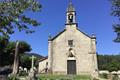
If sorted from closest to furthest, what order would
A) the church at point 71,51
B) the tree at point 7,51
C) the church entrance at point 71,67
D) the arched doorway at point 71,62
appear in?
the church at point 71,51, the church entrance at point 71,67, the arched doorway at point 71,62, the tree at point 7,51

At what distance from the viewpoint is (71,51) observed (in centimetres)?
4247

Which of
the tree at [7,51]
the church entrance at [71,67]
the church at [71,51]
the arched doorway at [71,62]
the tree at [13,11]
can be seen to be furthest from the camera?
the tree at [7,51]

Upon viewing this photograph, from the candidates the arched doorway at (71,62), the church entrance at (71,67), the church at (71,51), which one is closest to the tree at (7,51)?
the church at (71,51)

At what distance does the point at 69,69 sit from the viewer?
42.3 m

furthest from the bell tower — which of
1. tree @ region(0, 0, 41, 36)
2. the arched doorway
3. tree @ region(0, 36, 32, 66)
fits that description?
tree @ region(0, 0, 41, 36)

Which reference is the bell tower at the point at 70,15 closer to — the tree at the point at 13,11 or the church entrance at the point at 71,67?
the church entrance at the point at 71,67

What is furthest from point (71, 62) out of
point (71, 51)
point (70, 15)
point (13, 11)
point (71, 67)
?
point (13, 11)

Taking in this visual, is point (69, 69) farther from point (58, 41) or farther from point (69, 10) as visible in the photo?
point (69, 10)

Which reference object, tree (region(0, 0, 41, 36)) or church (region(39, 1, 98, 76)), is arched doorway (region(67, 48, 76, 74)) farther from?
tree (region(0, 0, 41, 36))

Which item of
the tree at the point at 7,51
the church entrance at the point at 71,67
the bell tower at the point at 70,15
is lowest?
the church entrance at the point at 71,67

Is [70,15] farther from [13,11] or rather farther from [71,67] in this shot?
[13,11]

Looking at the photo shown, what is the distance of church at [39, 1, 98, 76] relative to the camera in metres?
41.5

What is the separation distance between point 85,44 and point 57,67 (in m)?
6.53

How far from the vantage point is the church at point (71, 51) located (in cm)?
4153
